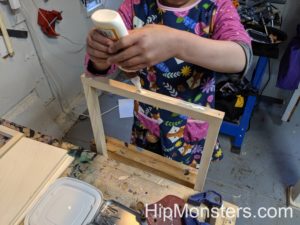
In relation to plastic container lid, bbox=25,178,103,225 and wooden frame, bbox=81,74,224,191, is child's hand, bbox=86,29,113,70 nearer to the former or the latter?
wooden frame, bbox=81,74,224,191

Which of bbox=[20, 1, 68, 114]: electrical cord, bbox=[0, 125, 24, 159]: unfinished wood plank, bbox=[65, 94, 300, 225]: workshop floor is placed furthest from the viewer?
bbox=[65, 94, 300, 225]: workshop floor

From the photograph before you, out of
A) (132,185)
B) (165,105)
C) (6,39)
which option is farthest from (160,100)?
→ (6,39)

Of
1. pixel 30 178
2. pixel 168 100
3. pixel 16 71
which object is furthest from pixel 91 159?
pixel 16 71

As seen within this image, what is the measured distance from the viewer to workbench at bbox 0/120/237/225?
1.82 ft

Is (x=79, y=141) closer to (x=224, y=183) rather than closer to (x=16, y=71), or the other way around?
(x=16, y=71)

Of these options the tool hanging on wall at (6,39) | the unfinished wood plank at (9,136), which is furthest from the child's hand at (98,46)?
the tool hanging on wall at (6,39)

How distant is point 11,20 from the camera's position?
3.52 feet

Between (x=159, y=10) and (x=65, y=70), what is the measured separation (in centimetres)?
108

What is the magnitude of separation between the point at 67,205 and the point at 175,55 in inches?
13.9

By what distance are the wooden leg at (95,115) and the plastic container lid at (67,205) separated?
0.12 metres

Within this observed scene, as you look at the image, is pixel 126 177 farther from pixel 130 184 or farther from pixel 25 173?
pixel 25 173

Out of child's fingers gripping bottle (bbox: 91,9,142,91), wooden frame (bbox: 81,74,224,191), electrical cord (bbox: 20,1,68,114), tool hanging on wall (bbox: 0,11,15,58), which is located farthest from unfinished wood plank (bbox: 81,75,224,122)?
electrical cord (bbox: 20,1,68,114)

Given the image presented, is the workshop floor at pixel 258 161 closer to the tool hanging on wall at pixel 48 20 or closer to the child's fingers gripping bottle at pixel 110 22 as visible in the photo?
the tool hanging on wall at pixel 48 20

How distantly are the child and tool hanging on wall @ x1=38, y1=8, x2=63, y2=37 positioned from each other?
75 cm
